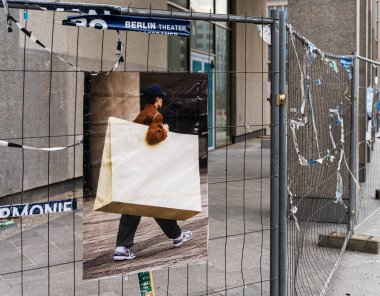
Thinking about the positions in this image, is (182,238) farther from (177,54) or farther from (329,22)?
(177,54)

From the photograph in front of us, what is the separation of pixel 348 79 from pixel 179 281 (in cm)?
321

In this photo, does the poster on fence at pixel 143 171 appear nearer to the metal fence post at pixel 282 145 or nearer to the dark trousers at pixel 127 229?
the dark trousers at pixel 127 229

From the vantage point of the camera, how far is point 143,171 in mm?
2637

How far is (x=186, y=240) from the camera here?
284cm

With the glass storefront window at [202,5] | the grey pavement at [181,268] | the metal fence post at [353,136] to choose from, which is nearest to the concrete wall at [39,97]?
the grey pavement at [181,268]

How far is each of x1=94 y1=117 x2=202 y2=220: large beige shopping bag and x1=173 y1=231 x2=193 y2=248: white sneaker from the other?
101 mm

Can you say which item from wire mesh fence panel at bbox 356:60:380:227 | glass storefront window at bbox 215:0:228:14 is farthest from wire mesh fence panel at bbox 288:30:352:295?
glass storefront window at bbox 215:0:228:14

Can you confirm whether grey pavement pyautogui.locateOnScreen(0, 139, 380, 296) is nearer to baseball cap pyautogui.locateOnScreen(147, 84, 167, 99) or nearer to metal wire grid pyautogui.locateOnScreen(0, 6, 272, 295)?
metal wire grid pyautogui.locateOnScreen(0, 6, 272, 295)

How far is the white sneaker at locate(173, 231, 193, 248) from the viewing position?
2812 millimetres

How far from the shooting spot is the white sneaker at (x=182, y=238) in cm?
281

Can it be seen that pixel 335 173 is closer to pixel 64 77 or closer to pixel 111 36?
pixel 64 77

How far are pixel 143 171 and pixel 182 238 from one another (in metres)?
0.47

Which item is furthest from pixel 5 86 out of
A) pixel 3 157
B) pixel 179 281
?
pixel 179 281

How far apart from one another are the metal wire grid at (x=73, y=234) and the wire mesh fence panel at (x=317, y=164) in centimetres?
35
